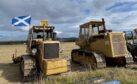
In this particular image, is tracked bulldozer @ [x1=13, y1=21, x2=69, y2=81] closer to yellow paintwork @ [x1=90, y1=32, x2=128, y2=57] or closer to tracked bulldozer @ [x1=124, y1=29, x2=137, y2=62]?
yellow paintwork @ [x1=90, y1=32, x2=128, y2=57]

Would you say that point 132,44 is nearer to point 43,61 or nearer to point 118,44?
point 118,44

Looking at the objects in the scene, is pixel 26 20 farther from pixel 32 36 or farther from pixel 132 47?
pixel 132 47

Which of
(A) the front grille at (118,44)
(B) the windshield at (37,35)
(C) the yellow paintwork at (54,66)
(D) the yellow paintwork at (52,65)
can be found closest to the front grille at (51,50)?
(D) the yellow paintwork at (52,65)

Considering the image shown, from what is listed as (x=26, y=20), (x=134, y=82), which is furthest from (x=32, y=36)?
(x=134, y=82)

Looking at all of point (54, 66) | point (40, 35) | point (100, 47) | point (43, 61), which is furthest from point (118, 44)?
point (43, 61)

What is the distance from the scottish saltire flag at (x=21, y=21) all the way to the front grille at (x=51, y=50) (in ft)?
9.06

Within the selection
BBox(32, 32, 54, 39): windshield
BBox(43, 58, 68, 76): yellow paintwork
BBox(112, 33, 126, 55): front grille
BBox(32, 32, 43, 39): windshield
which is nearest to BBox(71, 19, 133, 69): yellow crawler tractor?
BBox(112, 33, 126, 55): front grille

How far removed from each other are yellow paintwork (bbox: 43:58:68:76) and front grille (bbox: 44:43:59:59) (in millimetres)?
396

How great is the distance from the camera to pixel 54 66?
36.8ft

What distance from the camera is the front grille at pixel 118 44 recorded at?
45.7 feet

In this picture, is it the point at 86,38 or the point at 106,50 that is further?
the point at 86,38

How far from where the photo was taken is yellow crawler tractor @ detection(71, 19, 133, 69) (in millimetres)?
13922

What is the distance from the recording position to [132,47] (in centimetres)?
1661

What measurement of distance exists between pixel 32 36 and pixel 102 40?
4.15 m
